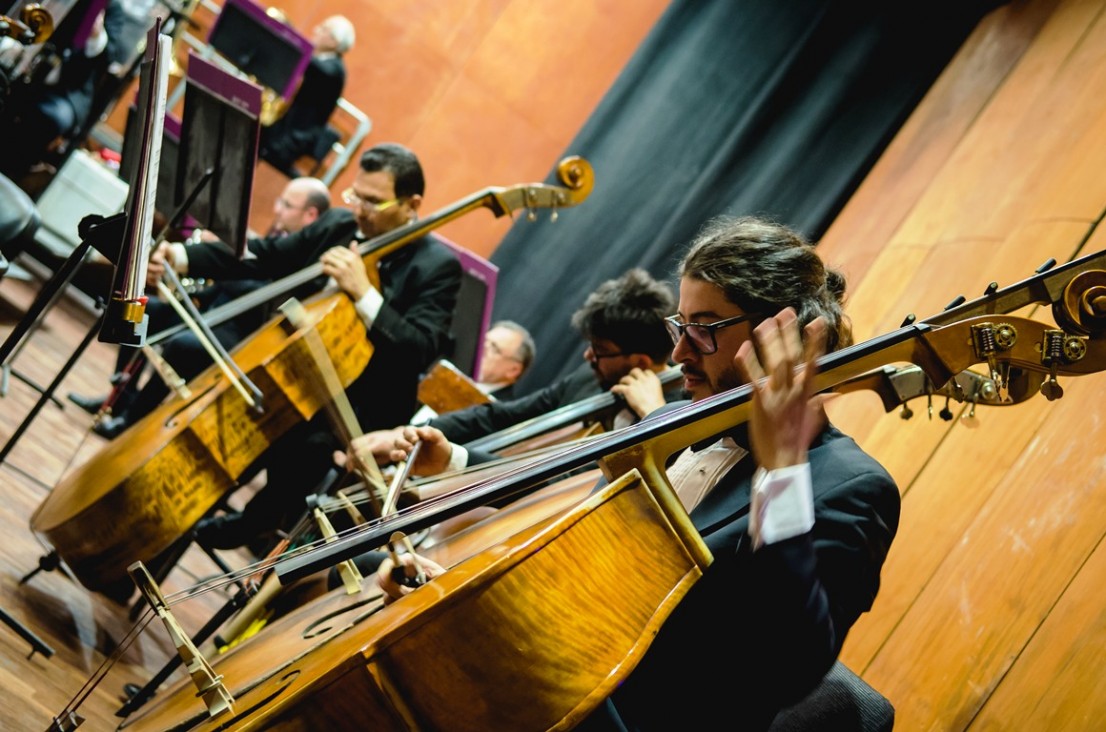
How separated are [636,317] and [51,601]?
65.6 inches

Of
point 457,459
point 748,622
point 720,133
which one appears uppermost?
point 720,133

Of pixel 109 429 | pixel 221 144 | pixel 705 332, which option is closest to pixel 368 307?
pixel 221 144

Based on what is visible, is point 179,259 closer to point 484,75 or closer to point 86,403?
point 86,403

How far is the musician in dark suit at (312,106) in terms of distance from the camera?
20.3 feet

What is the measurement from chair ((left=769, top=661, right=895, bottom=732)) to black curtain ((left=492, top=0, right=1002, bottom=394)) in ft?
12.0

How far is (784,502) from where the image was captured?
121cm

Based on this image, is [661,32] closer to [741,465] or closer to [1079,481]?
[1079,481]

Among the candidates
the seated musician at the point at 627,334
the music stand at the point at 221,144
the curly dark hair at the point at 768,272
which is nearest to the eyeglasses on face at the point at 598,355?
the seated musician at the point at 627,334

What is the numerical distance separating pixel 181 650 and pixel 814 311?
1.08 metres

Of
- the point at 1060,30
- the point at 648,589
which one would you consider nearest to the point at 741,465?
the point at 648,589

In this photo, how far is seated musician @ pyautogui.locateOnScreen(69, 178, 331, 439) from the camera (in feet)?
11.2

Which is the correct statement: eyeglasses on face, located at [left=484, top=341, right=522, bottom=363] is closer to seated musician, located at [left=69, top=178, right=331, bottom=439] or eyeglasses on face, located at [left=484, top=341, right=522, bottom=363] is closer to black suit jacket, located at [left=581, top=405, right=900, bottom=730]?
seated musician, located at [left=69, top=178, right=331, bottom=439]

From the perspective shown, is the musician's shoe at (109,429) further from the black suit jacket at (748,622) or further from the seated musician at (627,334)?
the black suit jacket at (748,622)

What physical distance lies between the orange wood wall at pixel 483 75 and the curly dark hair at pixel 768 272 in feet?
17.1
